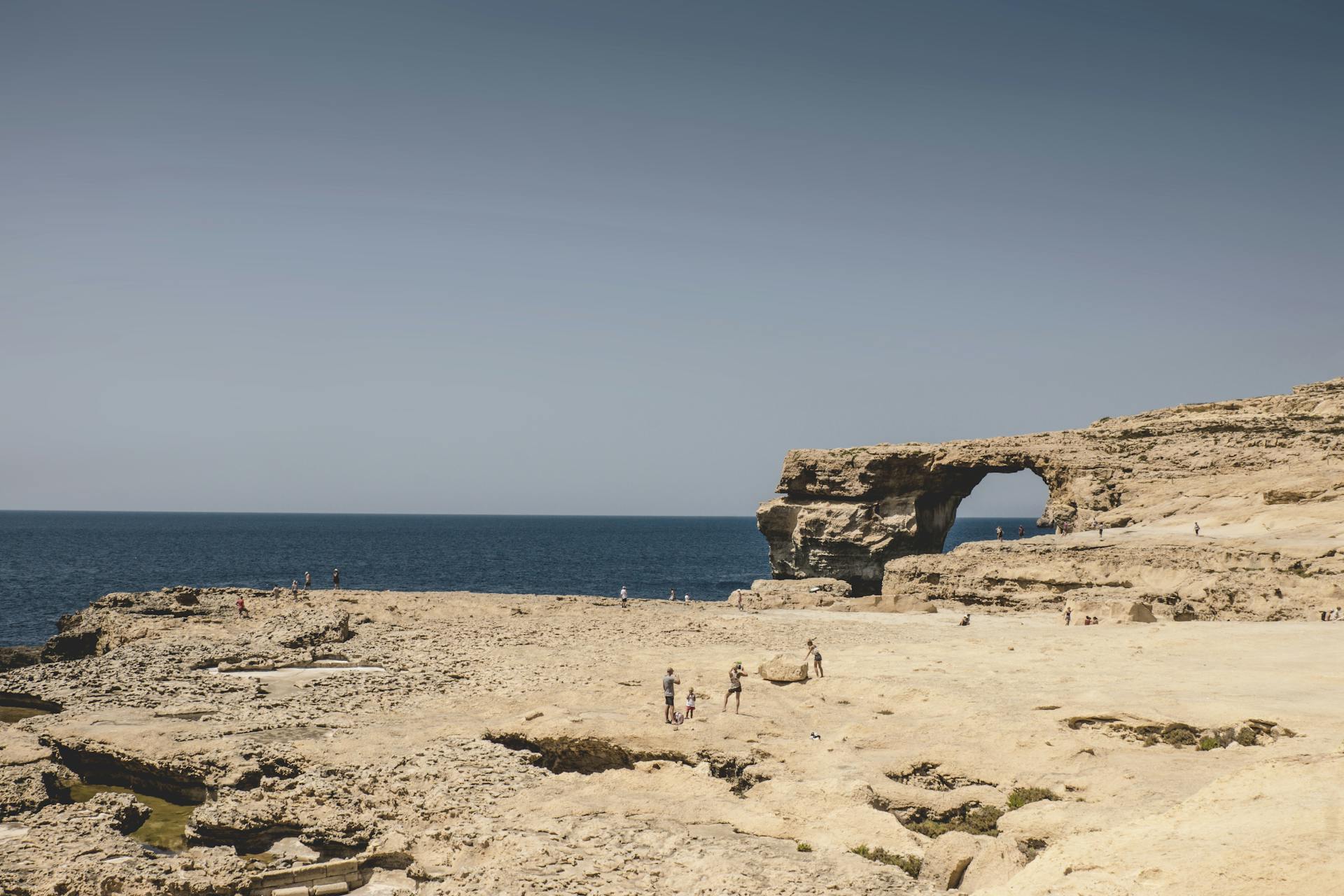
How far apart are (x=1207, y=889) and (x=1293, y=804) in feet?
5.89

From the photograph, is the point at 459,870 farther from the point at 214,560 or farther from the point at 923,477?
the point at 214,560

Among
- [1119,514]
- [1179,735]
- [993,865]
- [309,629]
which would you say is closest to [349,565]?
[309,629]

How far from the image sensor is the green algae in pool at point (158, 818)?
593 inches

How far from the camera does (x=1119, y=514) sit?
135 feet

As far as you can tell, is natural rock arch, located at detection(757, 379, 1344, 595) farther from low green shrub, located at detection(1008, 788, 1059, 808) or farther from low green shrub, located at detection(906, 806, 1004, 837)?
low green shrub, located at detection(906, 806, 1004, 837)

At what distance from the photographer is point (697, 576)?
3533 inches

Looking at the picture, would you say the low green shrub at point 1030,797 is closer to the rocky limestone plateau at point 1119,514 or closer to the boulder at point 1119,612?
the boulder at point 1119,612

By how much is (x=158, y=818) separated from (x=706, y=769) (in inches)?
394

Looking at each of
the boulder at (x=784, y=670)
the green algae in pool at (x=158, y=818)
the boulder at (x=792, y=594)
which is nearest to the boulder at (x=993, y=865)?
the boulder at (x=784, y=670)

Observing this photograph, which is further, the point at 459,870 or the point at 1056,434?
the point at 1056,434

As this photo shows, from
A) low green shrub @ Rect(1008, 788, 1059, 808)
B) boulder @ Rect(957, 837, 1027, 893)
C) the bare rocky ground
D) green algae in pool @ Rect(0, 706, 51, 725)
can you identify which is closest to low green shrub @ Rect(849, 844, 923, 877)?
the bare rocky ground

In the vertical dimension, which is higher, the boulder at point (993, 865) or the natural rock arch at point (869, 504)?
the natural rock arch at point (869, 504)

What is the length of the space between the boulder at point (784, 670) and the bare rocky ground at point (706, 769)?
32 cm

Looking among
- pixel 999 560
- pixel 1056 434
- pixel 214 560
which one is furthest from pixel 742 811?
pixel 214 560
